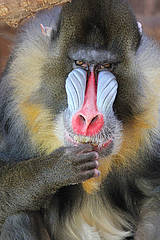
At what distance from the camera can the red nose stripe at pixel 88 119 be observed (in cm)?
283

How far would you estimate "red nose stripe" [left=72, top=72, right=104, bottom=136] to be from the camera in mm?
2834

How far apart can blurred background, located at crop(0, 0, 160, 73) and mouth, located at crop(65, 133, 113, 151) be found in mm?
2141

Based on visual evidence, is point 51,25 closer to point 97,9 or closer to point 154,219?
point 97,9

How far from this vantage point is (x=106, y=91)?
3045mm

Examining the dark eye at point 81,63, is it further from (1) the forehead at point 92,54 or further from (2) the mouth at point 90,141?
(2) the mouth at point 90,141

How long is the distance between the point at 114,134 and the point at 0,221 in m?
0.97

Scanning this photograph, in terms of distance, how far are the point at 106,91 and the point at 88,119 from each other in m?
0.31

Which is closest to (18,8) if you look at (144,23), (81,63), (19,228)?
(81,63)

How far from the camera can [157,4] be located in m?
6.89

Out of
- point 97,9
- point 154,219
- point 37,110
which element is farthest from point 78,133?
point 154,219

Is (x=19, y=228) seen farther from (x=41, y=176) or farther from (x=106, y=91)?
(x=106, y=91)

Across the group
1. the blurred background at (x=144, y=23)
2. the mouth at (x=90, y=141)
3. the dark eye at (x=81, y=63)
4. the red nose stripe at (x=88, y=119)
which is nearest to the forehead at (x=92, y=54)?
the dark eye at (x=81, y=63)

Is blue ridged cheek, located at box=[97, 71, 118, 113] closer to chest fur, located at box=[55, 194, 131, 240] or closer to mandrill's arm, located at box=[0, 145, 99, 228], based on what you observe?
mandrill's arm, located at box=[0, 145, 99, 228]

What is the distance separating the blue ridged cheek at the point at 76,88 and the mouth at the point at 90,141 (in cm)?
17
